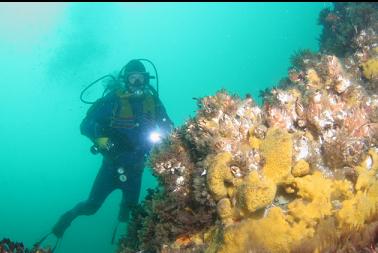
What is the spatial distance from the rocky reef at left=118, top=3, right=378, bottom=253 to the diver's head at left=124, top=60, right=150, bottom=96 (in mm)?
4518

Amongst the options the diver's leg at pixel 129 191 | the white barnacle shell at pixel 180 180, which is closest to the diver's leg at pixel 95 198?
the diver's leg at pixel 129 191

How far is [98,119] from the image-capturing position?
8266 millimetres

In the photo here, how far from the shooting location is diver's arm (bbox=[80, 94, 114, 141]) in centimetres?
807

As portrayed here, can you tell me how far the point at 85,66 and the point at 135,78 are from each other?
108 meters

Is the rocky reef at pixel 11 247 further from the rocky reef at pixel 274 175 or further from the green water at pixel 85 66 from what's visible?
the green water at pixel 85 66

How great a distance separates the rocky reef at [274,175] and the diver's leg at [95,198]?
4554 mm

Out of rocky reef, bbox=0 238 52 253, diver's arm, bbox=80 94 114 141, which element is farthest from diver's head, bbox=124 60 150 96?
rocky reef, bbox=0 238 52 253

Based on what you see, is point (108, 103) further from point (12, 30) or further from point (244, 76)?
point (244, 76)

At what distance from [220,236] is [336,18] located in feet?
27.2

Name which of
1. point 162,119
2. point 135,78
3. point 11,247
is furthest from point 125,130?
point 11,247

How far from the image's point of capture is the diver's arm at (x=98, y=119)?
8070mm

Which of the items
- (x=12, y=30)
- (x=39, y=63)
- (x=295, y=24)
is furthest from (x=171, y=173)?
(x=295, y=24)

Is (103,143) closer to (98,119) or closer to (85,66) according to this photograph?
(98,119)

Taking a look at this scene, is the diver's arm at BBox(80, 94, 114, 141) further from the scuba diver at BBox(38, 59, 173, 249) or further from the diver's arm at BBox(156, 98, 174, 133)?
the diver's arm at BBox(156, 98, 174, 133)
